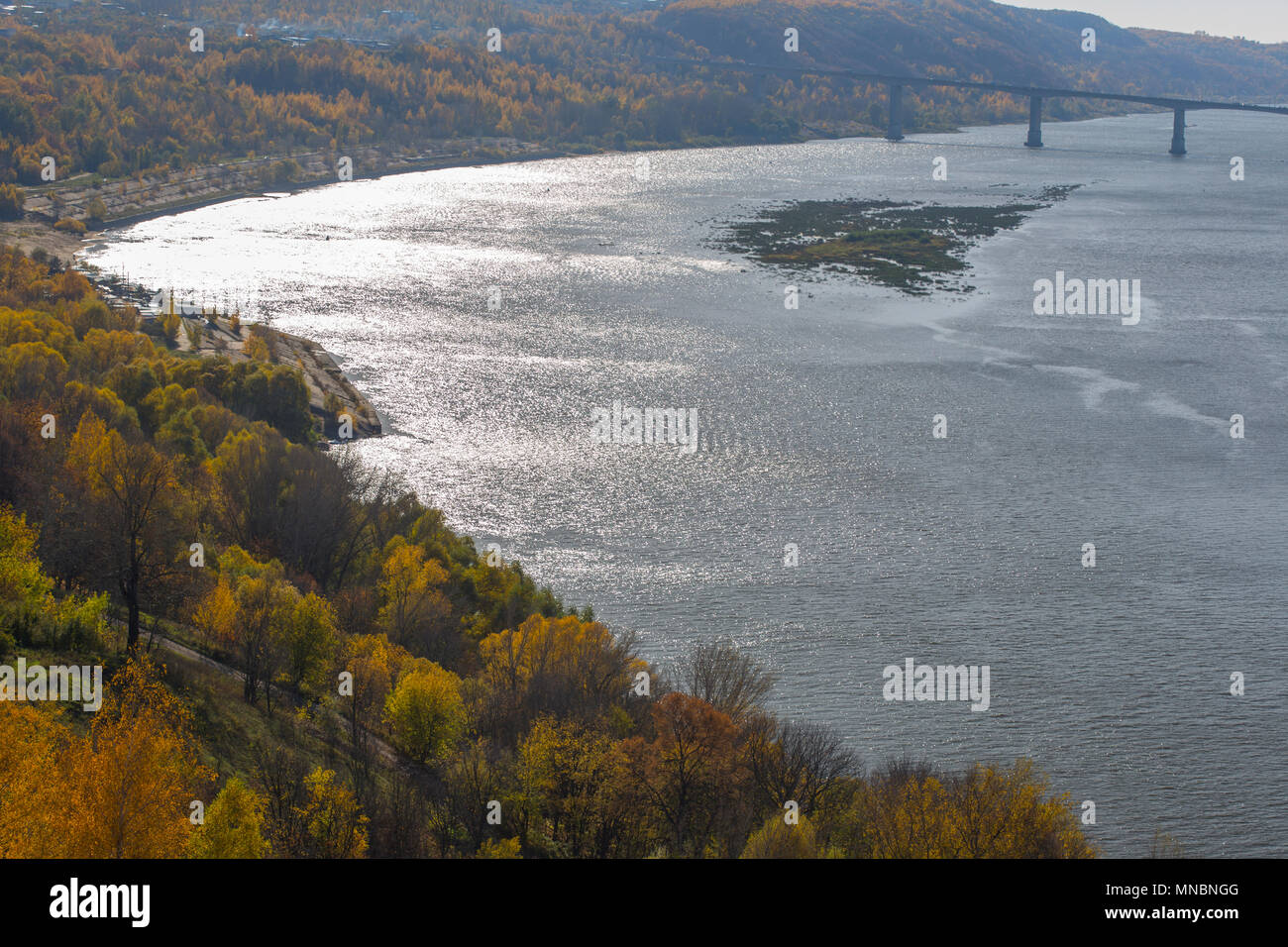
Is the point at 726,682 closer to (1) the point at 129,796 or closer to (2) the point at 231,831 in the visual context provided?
(2) the point at 231,831

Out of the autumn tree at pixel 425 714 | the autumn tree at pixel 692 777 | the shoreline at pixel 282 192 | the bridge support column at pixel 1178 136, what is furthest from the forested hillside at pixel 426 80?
the autumn tree at pixel 692 777

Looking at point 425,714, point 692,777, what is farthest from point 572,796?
point 425,714

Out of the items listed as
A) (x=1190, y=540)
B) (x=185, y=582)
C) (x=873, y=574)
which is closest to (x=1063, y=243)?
(x=1190, y=540)

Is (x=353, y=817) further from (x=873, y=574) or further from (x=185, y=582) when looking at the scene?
(x=873, y=574)

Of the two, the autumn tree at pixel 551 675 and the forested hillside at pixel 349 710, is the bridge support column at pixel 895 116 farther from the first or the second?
the autumn tree at pixel 551 675

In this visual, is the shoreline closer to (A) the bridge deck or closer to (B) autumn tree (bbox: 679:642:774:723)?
(A) the bridge deck
